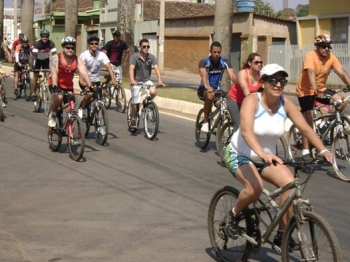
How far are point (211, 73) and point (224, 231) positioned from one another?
608 cm

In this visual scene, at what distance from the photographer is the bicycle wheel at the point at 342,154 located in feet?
32.4

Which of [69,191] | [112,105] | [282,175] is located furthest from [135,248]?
[112,105]

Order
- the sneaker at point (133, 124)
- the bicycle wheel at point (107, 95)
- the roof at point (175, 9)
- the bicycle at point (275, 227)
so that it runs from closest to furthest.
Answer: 1. the bicycle at point (275, 227)
2. the sneaker at point (133, 124)
3. the bicycle wheel at point (107, 95)
4. the roof at point (175, 9)

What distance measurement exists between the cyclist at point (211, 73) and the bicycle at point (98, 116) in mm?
1727

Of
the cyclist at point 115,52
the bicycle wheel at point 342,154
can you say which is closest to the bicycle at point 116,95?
the cyclist at point 115,52

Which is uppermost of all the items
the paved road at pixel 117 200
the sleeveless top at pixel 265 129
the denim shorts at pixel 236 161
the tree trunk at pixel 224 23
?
the tree trunk at pixel 224 23

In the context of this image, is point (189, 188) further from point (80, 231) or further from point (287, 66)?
point (287, 66)

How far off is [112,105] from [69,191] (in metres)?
10.4

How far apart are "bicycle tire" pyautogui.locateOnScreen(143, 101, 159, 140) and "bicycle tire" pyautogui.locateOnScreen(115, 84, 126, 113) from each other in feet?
14.9

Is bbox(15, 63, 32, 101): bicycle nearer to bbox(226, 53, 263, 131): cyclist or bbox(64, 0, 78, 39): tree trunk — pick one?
bbox(64, 0, 78, 39): tree trunk

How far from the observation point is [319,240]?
197 inches

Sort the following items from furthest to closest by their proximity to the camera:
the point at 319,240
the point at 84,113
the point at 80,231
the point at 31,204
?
the point at 84,113
the point at 31,204
the point at 80,231
the point at 319,240

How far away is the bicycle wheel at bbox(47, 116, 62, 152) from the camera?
11.8m

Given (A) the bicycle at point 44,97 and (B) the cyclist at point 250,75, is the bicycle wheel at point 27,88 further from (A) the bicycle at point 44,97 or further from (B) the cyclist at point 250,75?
(B) the cyclist at point 250,75
